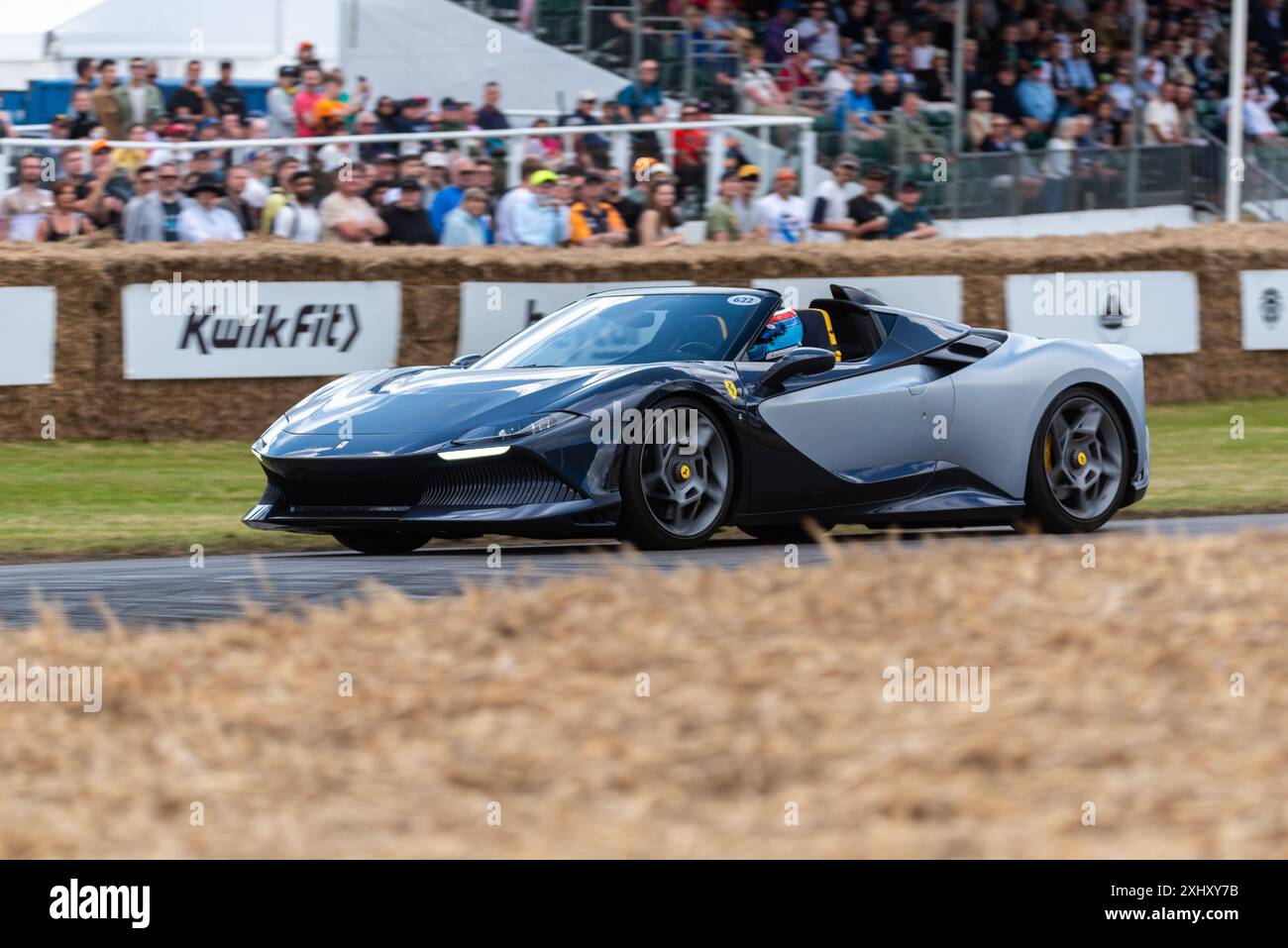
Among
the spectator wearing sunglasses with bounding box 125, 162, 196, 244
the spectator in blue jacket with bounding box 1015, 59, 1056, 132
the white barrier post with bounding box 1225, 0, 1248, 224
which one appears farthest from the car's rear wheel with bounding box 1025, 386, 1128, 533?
the white barrier post with bounding box 1225, 0, 1248, 224

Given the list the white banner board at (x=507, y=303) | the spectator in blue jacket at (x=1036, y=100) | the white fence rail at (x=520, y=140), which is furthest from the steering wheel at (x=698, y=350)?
the spectator in blue jacket at (x=1036, y=100)

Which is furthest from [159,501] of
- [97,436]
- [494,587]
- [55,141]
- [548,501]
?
[494,587]

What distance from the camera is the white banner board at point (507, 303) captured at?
1519cm

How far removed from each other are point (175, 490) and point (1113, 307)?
27.5 feet

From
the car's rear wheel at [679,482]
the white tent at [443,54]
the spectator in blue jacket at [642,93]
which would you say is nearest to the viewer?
the car's rear wheel at [679,482]

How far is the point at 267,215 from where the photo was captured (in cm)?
1528

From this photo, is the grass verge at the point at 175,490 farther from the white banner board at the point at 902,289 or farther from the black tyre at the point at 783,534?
the black tyre at the point at 783,534

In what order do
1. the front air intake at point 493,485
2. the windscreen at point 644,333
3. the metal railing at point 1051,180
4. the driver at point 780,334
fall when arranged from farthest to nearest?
the metal railing at point 1051,180, the driver at point 780,334, the windscreen at point 644,333, the front air intake at point 493,485

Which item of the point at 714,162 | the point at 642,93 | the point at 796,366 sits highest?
the point at 642,93

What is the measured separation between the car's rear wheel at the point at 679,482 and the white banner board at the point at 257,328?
6118 millimetres

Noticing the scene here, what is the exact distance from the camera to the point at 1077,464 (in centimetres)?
1059

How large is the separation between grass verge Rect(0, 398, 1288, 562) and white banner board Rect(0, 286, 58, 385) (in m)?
0.49

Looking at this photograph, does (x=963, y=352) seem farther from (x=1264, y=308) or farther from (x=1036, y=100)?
(x=1036, y=100)

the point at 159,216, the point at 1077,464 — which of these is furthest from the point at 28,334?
the point at 1077,464
